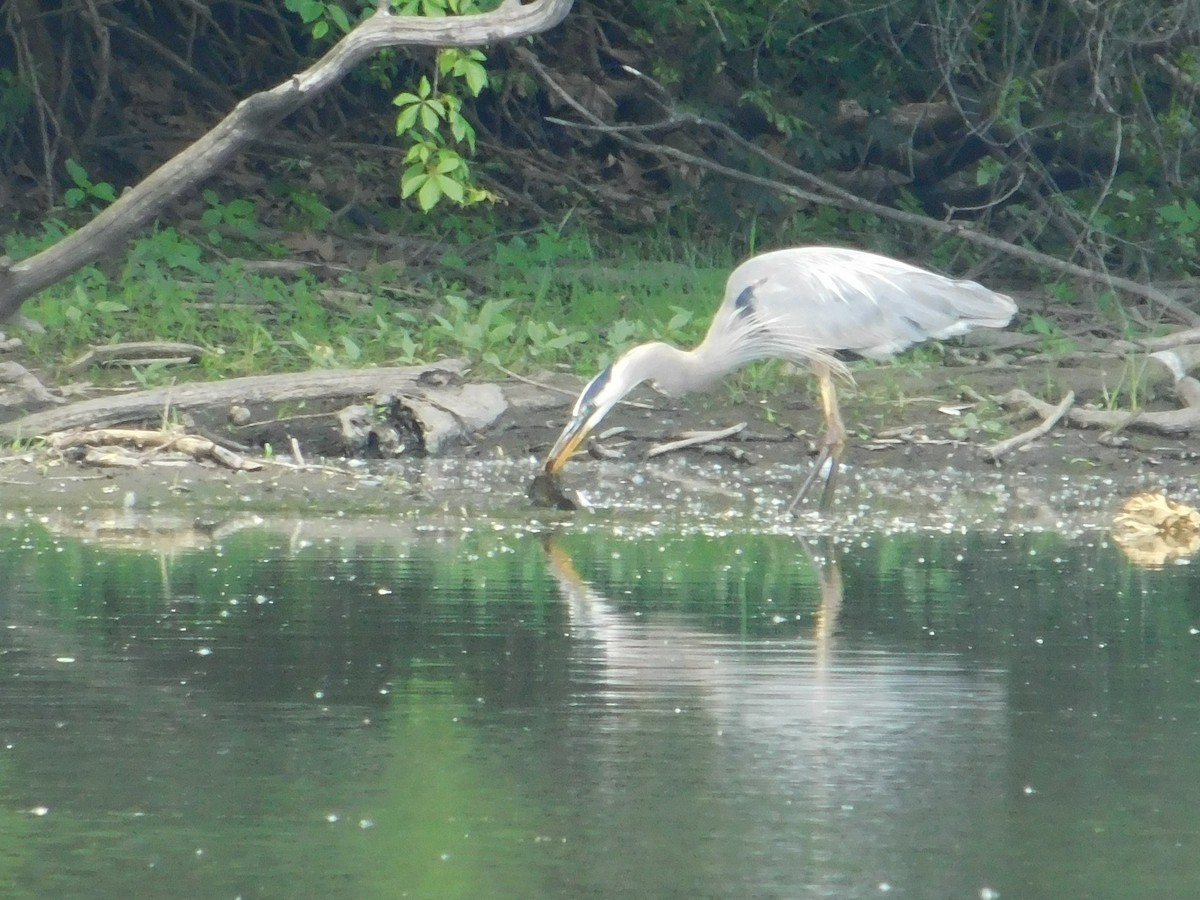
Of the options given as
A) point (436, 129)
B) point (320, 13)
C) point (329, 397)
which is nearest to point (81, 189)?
point (320, 13)

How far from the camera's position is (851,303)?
10070 mm

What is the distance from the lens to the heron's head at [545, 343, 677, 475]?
29.0ft

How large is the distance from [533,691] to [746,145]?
866 centimetres

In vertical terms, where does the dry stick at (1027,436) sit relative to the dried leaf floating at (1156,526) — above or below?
above

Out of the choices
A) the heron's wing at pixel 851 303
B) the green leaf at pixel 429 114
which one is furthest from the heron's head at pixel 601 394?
the green leaf at pixel 429 114

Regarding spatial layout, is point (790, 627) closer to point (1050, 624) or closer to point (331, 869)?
point (1050, 624)

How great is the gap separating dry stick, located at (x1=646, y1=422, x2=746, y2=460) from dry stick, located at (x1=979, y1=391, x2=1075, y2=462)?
1.16m

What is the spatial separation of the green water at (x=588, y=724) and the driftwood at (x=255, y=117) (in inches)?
111

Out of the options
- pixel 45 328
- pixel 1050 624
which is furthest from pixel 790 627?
pixel 45 328

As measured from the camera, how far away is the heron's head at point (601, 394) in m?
8.84

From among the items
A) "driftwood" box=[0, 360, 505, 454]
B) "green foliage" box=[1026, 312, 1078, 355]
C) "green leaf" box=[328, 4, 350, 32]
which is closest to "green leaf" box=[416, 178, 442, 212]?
"driftwood" box=[0, 360, 505, 454]

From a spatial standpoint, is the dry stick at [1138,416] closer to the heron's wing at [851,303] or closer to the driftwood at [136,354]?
the heron's wing at [851,303]

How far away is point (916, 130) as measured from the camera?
15000 millimetres

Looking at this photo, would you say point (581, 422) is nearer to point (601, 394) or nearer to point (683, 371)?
point (601, 394)
